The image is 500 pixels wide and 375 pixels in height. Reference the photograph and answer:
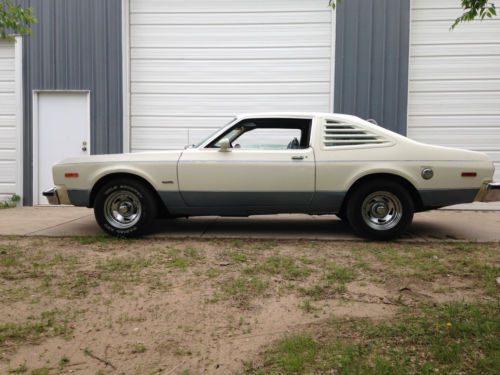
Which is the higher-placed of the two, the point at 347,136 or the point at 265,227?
the point at 347,136

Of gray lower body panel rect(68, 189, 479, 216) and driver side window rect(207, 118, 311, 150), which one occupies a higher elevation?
driver side window rect(207, 118, 311, 150)

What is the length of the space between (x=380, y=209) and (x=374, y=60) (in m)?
4.51

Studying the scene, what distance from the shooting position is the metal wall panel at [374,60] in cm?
916

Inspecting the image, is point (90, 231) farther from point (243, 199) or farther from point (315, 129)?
point (315, 129)

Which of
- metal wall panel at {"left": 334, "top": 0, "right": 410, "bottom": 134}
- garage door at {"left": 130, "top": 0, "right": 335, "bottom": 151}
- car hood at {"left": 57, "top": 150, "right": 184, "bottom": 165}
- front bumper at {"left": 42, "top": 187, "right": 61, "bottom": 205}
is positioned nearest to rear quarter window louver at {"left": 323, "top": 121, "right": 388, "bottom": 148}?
car hood at {"left": 57, "top": 150, "right": 184, "bottom": 165}

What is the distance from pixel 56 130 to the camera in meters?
9.66

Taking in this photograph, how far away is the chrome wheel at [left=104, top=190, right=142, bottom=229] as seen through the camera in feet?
18.7

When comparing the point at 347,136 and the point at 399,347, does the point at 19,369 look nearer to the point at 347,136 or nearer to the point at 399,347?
the point at 399,347

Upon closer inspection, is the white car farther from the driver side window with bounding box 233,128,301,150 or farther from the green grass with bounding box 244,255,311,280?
the green grass with bounding box 244,255,311,280

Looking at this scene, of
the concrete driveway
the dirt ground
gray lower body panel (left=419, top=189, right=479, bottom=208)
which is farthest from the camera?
the concrete driveway

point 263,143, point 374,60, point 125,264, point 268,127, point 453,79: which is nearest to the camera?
point 125,264

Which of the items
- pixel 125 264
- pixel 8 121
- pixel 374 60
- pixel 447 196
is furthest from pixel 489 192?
pixel 8 121

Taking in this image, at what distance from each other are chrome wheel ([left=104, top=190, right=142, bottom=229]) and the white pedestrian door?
4.24m

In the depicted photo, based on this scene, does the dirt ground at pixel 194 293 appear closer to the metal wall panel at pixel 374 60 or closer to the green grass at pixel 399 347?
the green grass at pixel 399 347
